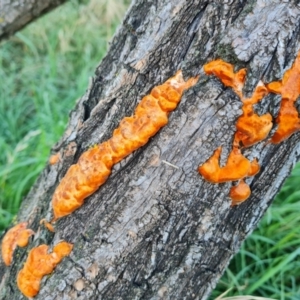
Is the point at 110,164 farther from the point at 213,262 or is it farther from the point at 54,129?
the point at 54,129

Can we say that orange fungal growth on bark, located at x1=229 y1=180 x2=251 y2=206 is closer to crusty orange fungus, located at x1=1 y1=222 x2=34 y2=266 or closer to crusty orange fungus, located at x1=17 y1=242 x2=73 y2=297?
crusty orange fungus, located at x1=17 y1=242 x2=73 y2=297

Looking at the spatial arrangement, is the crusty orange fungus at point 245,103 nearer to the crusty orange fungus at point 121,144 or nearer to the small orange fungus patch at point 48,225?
the crusty orange fungus at point 121,144

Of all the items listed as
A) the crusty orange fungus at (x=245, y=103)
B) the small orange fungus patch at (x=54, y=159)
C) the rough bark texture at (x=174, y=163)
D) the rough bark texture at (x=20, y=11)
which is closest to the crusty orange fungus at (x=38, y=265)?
the rough bark texture at (x=174, y=163)

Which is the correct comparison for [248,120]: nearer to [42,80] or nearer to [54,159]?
[54,159]

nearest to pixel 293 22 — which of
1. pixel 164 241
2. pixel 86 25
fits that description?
pixel 164 241

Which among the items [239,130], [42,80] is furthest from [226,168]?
[42,80]

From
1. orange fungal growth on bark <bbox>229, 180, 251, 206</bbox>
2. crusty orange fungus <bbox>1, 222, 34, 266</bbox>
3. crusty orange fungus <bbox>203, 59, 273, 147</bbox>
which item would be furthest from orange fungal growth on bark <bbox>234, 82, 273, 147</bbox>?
crusty orange fungus <bbox>1, 222, 34, 266</bbox>

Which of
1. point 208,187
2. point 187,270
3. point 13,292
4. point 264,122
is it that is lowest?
point 13,292
